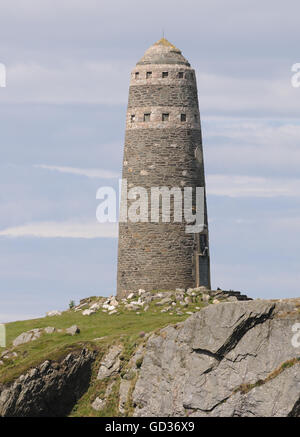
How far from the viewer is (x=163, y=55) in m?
73.1

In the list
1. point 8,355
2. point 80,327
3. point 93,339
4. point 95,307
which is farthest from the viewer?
point 95,307

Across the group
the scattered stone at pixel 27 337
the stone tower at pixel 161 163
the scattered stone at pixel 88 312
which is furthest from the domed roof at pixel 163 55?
the scattered stone at pixel 27 337

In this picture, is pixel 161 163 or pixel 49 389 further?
pixel 161 163

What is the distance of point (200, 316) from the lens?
5384 centimetres

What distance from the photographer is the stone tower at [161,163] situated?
7138 cm

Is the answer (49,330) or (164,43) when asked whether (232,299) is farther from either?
(164,43)

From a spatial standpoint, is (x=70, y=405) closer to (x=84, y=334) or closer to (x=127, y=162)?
(x=84, y=334)

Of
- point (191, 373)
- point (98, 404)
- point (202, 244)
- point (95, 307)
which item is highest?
point (202, 244)

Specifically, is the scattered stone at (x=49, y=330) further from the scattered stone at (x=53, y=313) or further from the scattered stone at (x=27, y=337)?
the scattered stone at (x=53, y=313)

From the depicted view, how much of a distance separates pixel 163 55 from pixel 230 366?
2824 cm

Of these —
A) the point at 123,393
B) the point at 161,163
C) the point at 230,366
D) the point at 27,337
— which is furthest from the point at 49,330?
the point at 230,366

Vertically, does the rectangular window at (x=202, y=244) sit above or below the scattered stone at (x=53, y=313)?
above

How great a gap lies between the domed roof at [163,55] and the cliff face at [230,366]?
24.0m

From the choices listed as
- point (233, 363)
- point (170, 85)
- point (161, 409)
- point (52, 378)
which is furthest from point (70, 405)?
point (170, 85)
